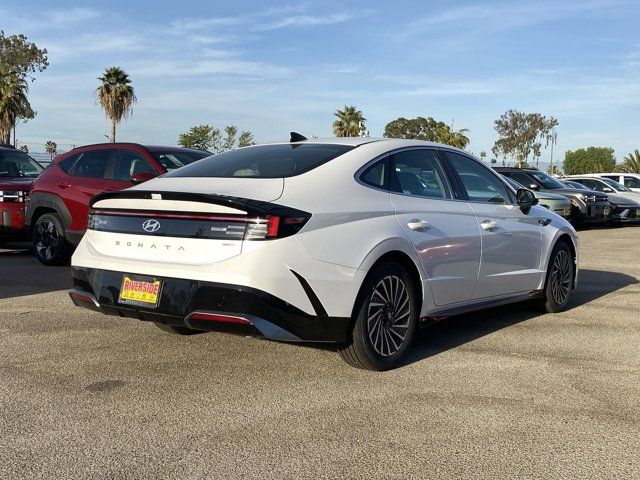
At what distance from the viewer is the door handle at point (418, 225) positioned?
4881mm

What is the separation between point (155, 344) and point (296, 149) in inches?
Answer: 71.4

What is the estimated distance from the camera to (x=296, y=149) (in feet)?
17.2

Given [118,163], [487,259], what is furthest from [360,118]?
[487,259]

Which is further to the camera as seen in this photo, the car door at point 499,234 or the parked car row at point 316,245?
the car door at point 499,234

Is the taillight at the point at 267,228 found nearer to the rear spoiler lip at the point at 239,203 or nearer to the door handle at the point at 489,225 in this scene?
the rear spoiler lip at the point at 239,203

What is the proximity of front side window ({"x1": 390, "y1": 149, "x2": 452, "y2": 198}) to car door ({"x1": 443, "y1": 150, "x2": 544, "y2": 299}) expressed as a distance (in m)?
0.26

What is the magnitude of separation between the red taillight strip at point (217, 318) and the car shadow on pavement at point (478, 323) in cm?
137

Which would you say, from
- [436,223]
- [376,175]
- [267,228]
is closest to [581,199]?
[436,223]

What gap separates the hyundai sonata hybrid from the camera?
13.4 feet

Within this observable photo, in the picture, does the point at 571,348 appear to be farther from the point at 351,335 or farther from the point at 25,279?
the point at 25,279

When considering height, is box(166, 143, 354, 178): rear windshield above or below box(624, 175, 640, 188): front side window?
below

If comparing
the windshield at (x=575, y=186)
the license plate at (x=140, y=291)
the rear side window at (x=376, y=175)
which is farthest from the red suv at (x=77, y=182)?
the windshield at (x=575, y=186)

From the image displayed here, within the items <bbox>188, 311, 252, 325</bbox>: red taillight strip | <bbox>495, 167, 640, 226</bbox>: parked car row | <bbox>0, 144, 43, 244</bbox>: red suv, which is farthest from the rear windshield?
<bbox>495, 167, 640, 226</bbox>: parked car row

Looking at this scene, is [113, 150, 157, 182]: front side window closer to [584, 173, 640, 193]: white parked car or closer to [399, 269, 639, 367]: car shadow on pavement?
[399, 269, 639, 367]: car shadow on pavement
